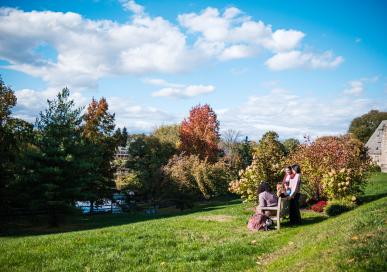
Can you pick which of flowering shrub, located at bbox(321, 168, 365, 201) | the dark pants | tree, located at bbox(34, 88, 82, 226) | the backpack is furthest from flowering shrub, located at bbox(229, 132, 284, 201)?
tree, located at bbox(34, 88, 82, 226)

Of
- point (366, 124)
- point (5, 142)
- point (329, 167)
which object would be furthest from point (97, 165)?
point (366, 124)

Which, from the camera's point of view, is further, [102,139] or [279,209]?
[102,139]

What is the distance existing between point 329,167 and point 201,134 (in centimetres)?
3888

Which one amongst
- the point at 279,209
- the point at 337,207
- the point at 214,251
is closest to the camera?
the point at 214,251

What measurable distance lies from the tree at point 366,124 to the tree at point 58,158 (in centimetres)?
7301

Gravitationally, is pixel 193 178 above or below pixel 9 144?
below

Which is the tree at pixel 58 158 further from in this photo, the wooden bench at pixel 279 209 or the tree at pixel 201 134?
the tree at pixel 201 134

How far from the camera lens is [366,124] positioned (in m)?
86.9

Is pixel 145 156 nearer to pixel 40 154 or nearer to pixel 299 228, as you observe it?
pixel 40 154

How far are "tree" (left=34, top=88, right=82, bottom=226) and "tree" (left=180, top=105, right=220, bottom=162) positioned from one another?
27.6m

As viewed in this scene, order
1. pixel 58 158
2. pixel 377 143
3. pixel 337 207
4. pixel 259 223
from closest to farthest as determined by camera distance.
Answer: pixel 259 223 → pixel 337 207 → pixel 58 158 → pixel 377 143

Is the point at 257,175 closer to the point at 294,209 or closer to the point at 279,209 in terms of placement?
the point at 294,209

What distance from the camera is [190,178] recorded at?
39.5m

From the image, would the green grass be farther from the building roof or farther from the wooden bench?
the building roof
